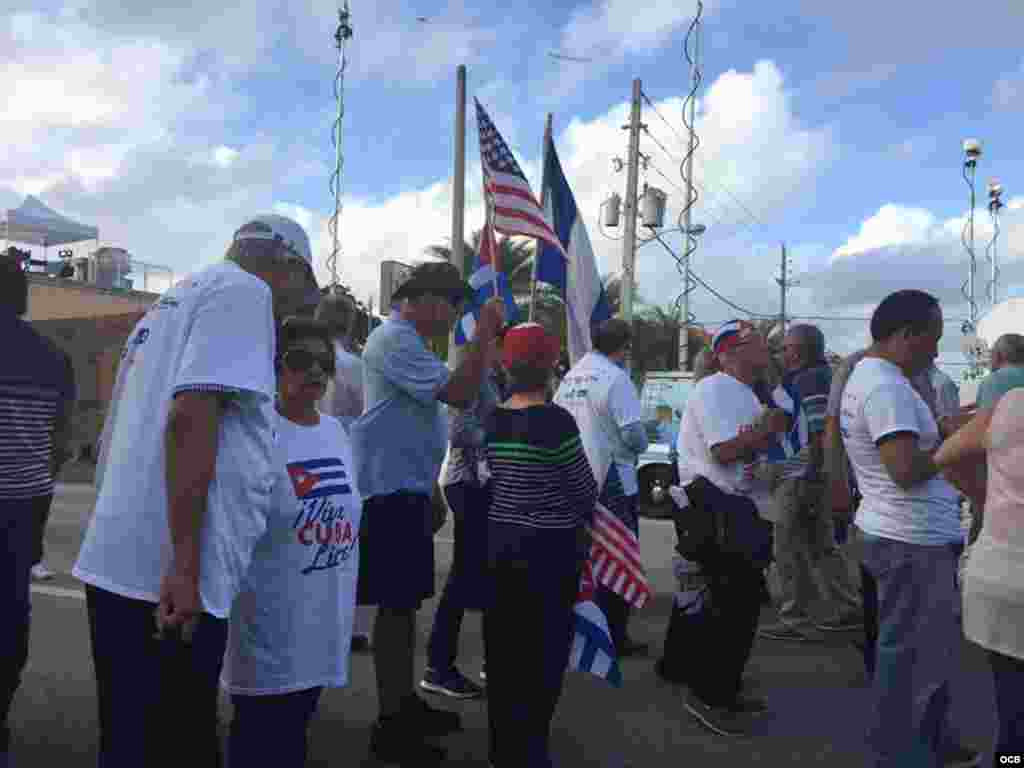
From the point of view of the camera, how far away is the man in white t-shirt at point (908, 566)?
335 cm

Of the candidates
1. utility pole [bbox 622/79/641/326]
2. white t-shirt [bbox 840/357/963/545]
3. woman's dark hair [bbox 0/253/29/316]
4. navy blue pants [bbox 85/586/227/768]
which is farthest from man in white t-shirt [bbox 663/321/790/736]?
utility pole [bbox 622/79/641/326]

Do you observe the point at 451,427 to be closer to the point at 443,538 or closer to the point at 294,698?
the point at 294,698

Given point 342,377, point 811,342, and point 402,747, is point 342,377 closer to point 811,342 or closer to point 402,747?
point 402,747

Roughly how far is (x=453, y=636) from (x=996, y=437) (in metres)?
2.76

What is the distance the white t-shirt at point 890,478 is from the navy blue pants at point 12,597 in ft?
10.0

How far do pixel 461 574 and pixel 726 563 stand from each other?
1241 mm

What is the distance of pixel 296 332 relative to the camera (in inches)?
110

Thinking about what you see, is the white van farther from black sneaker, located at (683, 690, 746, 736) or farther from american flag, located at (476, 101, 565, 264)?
black sneaker, located at (683, 690, 746, 736)

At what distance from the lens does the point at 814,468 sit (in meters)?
6.34

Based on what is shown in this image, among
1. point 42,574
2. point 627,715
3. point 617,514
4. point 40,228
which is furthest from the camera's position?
point 40,228

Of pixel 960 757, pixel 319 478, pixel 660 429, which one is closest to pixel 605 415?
pixel 960 757

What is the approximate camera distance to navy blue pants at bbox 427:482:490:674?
14.9 feet

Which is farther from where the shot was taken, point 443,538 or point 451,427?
point 443,538

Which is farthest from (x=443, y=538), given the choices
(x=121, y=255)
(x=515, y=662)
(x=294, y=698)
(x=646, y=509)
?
(x=121, y=255)
